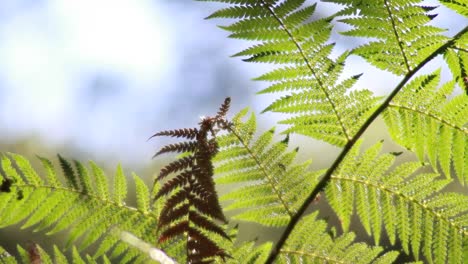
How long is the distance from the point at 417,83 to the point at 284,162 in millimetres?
440

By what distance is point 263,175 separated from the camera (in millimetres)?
1587

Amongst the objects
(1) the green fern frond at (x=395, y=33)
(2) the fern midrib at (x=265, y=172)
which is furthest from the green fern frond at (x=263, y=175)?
(1) the green fern frond at (x=395, y=33)

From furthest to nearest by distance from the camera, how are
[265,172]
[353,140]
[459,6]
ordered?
[265,172]
[353,140]
[459,6]

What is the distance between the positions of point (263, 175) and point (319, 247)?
268mm

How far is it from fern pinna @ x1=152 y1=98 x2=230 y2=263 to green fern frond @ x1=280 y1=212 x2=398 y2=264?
0.38 m

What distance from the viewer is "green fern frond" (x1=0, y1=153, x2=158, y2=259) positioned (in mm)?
1387

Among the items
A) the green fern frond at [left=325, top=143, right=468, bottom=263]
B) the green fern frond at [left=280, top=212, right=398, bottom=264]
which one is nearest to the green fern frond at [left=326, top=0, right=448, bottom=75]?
the green fern frond at [left=325, top=143, right=468, bottom=263]

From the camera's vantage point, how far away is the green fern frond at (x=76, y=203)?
4.55 ft

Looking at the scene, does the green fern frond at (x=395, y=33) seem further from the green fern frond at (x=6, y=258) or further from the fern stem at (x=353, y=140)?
the green fern frond at (x=6, y=258)

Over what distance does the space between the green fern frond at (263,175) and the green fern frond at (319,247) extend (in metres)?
0.06

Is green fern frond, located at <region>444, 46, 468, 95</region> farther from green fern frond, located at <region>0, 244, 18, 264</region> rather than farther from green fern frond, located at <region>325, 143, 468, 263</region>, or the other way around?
green fern frond, located at <region>0, 244, 18, 264</region>

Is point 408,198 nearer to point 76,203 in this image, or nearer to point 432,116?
point 432,116

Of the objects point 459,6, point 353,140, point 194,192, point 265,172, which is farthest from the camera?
point 265,172

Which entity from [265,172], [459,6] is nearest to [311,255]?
[265,172]
